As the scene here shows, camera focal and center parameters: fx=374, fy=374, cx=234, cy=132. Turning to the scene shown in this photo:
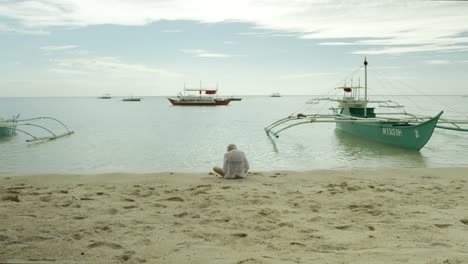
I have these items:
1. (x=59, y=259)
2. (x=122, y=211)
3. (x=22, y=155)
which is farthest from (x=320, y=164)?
(x=22, y=155)

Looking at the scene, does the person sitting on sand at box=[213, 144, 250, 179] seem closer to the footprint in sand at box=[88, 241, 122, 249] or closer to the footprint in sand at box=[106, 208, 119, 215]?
the footprint in sand at box=[106, 208, 119, 215]

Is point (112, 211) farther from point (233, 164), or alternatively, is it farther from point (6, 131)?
point (6, 131)

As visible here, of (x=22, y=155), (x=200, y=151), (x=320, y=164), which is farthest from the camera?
(x=200, y=151)

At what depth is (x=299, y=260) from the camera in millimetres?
3135

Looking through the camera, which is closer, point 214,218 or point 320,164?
point 214,218

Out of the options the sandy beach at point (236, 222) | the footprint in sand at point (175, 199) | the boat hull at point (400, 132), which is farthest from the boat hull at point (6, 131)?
the boat hull at point (400, 132)

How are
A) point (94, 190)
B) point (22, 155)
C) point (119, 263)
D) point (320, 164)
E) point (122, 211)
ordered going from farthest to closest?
point (22, 155), point (320, 164), point (94, 190), point (122, 211), point (119, 263)

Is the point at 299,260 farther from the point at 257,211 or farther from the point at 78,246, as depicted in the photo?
the point at 78,246

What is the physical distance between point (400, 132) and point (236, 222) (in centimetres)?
1099

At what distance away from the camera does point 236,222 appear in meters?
4.26

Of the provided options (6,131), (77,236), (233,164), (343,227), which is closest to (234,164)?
(233,164)

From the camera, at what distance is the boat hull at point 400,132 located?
1247cm

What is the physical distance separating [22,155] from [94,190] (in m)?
8.33

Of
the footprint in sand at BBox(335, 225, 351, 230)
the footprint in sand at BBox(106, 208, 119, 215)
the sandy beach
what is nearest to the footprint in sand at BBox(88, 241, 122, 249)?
the sandy beach
